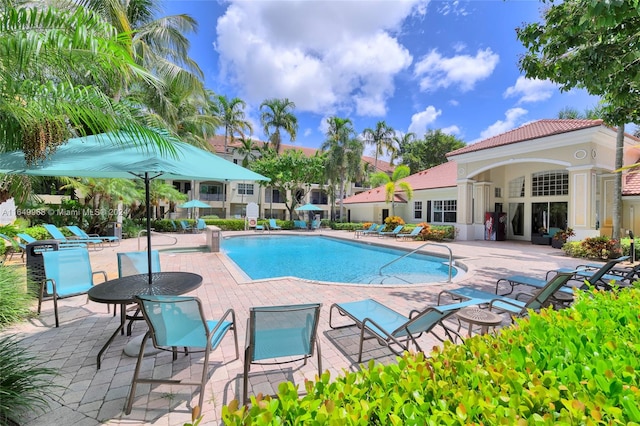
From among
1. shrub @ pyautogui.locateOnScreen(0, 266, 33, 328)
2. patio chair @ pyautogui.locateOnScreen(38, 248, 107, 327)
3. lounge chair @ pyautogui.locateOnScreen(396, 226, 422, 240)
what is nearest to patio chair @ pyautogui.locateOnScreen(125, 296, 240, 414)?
patio chair @ pyautogui.locateOnScreen(38, 248, 107, 327)

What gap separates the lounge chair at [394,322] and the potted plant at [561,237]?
48.0ft

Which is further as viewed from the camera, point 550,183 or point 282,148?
point 282,148

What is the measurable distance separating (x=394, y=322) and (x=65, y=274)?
5.49m

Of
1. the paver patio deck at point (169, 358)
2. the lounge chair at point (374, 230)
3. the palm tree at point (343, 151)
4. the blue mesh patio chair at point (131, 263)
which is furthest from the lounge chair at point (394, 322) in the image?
the palm tree at point (343, 151)

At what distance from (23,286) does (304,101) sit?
34003mm

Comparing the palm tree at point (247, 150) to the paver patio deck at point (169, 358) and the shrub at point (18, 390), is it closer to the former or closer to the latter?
the paver patio deck at point (169, 358)

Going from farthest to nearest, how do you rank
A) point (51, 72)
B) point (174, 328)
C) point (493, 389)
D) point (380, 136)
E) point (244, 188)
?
point (380, 136) < point (244, 188) < point (51, 72) < point (174, 328) < point (493, 389)

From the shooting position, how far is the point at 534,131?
17031mm

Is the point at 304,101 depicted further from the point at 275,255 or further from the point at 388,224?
the point at 275,255

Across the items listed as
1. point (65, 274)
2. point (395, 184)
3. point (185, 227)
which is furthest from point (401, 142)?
point (65, 274)

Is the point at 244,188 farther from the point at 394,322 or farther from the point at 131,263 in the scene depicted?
the point at 394,322

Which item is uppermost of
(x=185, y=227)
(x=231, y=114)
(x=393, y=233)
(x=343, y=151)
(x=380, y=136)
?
(x=231, y=114)

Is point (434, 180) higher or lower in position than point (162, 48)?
lower

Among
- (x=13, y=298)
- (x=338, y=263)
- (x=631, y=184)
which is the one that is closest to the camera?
(x=13, y=298)
